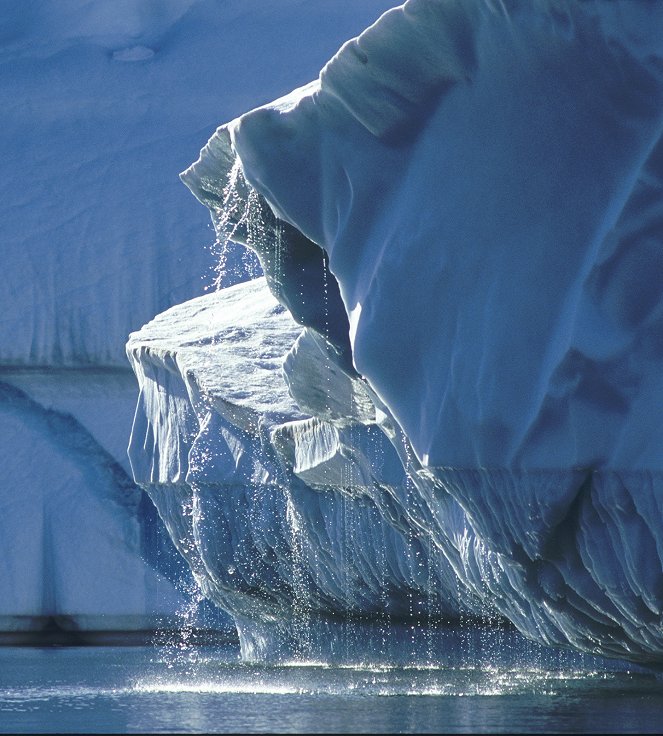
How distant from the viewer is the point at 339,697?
388 inches

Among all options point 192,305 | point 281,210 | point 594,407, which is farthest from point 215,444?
point 594,407

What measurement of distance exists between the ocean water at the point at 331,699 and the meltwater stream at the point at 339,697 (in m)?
0.01

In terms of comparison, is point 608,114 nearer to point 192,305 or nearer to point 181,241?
point 192,305

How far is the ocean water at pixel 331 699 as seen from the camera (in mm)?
7738

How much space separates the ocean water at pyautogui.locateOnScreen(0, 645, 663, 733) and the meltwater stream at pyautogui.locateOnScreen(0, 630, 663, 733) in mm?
10

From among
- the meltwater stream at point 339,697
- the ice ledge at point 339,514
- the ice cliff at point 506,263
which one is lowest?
the meltwater stream at point 339,697

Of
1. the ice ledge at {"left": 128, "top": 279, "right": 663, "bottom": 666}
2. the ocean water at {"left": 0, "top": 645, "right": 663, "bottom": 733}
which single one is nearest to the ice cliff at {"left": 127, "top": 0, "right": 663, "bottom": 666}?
the ice ledge at {"left": 128, "top": 279, "right": 663, "bottom": 666}

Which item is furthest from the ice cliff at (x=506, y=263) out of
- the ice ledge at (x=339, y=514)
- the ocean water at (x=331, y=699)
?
the ocean water at (x=331, y=699)

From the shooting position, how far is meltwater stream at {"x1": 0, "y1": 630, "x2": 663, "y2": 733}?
777cm

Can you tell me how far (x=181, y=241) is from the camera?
78.9 ft

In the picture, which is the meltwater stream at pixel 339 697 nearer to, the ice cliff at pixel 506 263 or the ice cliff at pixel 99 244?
the ice cliff at pixel 506 263

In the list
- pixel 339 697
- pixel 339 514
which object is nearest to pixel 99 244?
pixel 339 514

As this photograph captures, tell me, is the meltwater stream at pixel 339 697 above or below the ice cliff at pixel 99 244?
below

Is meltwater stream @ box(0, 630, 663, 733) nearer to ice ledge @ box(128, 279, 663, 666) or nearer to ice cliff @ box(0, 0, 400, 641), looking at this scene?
ice ledge @ box(128, 279, 663, 666)
